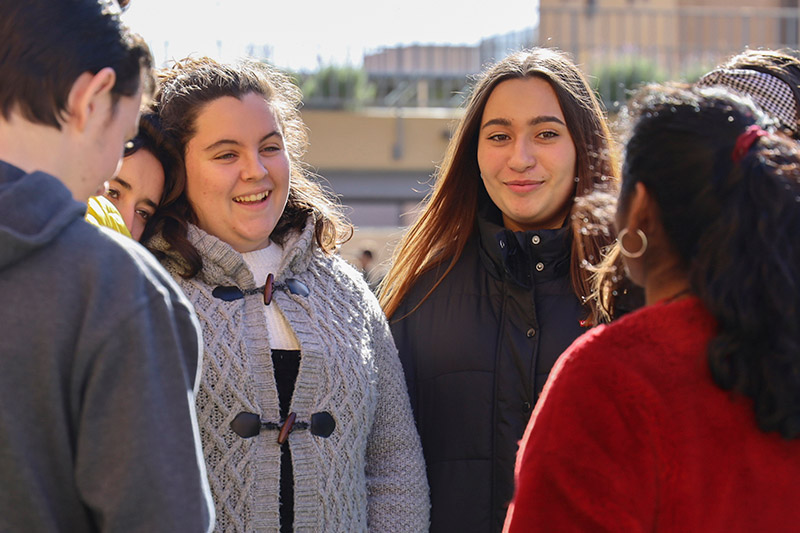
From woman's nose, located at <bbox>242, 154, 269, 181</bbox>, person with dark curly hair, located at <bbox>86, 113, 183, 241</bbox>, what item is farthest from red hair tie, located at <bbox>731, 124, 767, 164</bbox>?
person with dark curly hair, located at <bbox>86, 113, 183, 241</bbox>

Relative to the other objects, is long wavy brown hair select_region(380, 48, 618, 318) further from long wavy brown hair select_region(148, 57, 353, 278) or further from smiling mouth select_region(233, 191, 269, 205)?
smiling mouth select_region(233, 191, 269, 205)

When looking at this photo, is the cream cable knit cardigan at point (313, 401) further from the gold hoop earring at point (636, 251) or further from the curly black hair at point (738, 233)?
the curly black hair at point (738, 233)

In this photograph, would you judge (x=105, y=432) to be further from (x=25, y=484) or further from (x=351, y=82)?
(x=351, y=82)

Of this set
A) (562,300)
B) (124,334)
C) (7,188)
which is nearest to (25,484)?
(124,334)

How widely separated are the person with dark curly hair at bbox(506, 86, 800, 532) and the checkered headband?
2.77ft

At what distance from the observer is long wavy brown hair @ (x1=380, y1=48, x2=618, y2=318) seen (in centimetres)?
268

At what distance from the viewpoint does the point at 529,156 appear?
264 cm

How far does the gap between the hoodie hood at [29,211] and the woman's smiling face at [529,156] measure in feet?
5.16

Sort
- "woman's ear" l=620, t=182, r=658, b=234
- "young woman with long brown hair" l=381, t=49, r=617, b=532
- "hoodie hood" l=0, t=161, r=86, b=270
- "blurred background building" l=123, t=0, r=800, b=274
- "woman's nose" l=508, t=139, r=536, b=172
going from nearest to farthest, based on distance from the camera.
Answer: "hoodie hood" l=0, t=161, r=86, b=270
"woman's ear" l=620, t=182, r=658, b=234
"young woman with long brown hair" l=381, t=49, r=617, b=532
"woman's nose" l=508, t=139, r=536, b=172
"blurred background building" l=123, t=0, r=800, b=274

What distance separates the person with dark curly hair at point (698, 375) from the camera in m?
1.33

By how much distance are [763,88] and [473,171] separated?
915 millimetres

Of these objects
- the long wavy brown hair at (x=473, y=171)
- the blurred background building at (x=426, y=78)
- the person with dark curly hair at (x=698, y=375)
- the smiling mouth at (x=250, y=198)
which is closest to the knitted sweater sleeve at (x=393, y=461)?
the long wavy brown hair at (x=473, y=171)

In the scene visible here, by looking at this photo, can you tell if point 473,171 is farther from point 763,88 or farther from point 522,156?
point 763,88

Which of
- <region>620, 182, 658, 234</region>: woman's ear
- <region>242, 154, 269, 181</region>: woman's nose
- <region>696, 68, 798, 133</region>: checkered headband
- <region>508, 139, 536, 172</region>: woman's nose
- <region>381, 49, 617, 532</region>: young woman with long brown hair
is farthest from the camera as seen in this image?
<region>508, 139, 536, 172</region>: woman's nose
